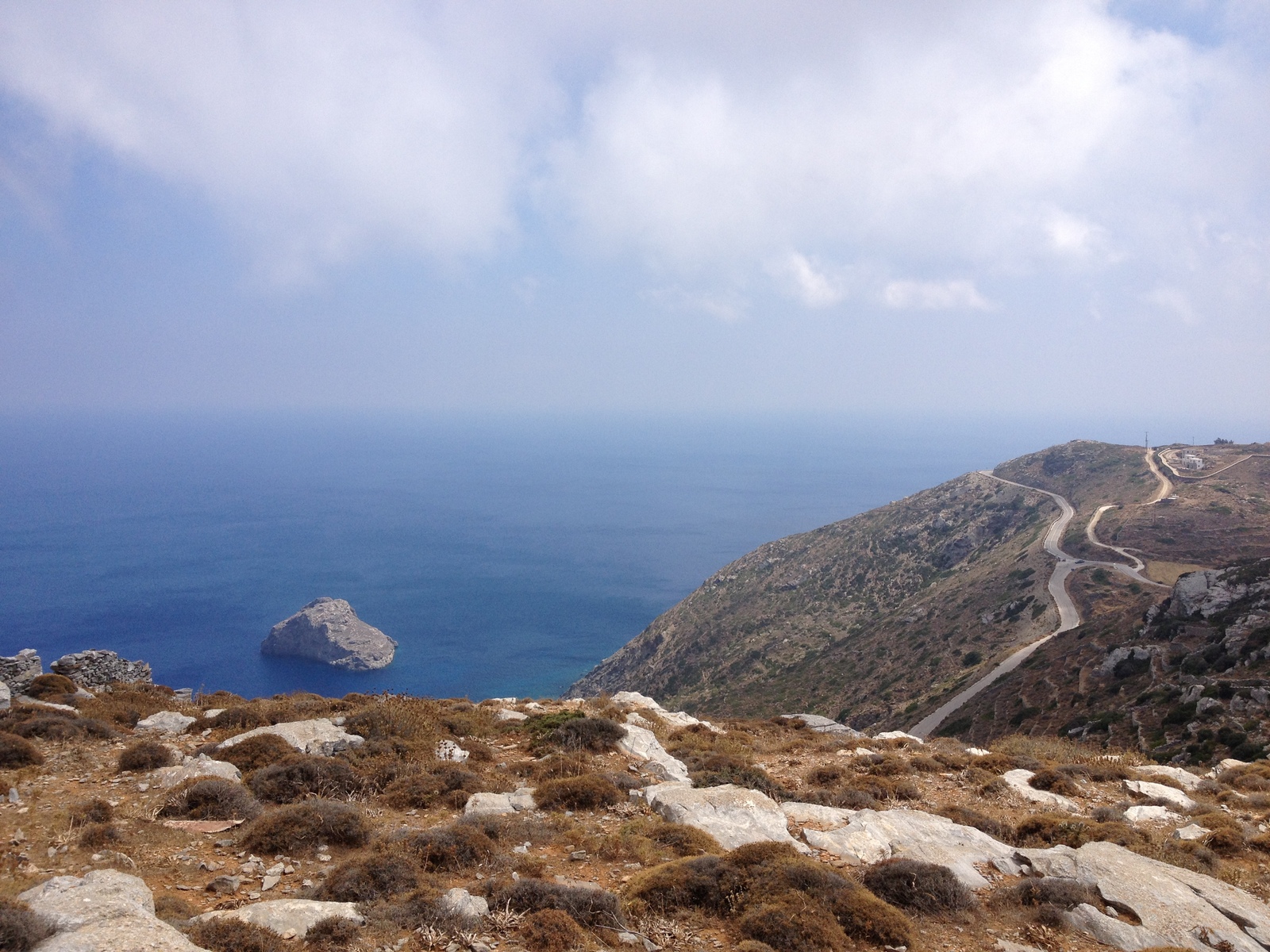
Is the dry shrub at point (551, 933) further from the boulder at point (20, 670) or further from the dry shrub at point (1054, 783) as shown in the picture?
the boulder at point (20, 670)

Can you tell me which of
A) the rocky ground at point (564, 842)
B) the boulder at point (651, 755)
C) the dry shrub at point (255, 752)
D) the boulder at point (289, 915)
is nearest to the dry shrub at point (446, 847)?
the rocky ground at point (564, 842)

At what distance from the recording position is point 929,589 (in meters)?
68.4

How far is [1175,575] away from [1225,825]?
46.8 metres

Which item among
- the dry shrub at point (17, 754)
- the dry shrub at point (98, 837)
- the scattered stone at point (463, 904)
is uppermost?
the scattered stone at point (463, 904)

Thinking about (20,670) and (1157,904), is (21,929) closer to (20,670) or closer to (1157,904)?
(1157,904)

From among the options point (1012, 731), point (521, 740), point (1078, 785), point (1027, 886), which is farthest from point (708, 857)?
point (1012, 731)

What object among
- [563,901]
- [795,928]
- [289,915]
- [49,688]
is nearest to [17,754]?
[49,688]

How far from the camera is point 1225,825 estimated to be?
448 inches

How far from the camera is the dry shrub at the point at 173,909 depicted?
6.54 meters

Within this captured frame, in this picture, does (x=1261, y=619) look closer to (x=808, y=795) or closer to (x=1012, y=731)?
(x=1012, y=731)

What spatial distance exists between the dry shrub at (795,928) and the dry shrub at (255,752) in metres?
9.34

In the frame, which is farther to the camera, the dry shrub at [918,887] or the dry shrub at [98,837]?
the dry shrub at [98,837]

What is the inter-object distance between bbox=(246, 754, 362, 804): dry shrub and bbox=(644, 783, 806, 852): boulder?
18.0ft

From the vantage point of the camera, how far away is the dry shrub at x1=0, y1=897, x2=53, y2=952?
5340mm
